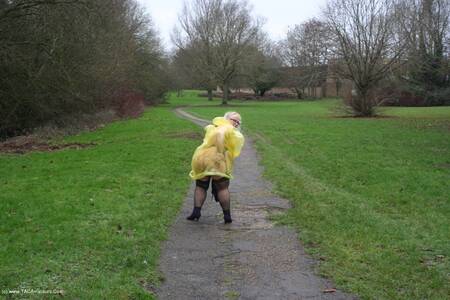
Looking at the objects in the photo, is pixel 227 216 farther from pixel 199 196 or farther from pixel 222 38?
pixel 222 38

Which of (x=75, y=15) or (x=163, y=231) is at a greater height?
(x=75, y=15)

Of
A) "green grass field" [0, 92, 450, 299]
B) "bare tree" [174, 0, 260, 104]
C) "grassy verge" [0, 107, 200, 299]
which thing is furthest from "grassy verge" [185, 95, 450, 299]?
"bare tree" [174, 0, 260, 104]

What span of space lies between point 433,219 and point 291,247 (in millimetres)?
2778

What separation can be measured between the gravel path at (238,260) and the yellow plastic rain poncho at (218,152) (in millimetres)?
806

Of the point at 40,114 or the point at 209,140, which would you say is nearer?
the point at 209,140

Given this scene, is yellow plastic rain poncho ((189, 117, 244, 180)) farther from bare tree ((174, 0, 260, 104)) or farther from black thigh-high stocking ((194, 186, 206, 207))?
bare tree ((174, 0, 260, 104))

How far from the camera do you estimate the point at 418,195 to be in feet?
31.6

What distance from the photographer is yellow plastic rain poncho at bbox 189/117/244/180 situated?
7.39 m

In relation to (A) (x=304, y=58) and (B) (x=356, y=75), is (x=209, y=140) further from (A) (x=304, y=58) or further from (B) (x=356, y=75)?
(A) (x=304, y=58)

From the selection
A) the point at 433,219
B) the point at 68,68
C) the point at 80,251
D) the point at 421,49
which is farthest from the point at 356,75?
the point at 80,251

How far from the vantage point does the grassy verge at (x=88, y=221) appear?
504 centimetres

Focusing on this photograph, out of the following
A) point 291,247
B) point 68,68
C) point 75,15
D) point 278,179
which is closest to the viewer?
point 291,247

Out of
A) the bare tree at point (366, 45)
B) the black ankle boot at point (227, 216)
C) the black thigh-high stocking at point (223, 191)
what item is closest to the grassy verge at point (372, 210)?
the black ankle boot at point (227, 216)

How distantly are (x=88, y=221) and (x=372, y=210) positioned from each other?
14.8 feet
